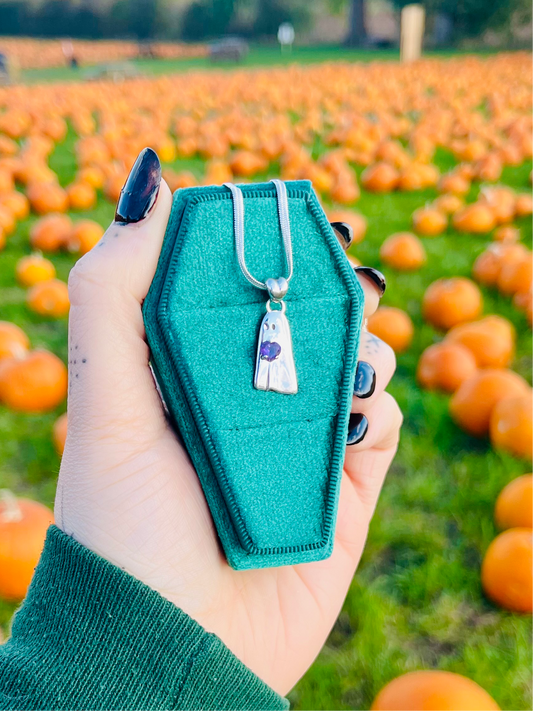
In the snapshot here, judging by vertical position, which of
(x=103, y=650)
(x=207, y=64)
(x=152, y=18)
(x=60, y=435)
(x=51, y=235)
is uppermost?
(x=152, y=18)

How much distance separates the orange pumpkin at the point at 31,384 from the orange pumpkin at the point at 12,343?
149 millimetres

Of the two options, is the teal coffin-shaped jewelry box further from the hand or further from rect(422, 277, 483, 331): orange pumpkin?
rect(422, 277, 483, 331): orange pumpkin

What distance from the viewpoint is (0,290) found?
403 cm

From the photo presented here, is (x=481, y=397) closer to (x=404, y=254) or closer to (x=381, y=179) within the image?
(x=404, y=254)

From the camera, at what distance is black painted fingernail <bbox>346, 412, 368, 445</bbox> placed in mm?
1394

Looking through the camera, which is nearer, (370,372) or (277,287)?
(277,287)

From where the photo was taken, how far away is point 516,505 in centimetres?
200

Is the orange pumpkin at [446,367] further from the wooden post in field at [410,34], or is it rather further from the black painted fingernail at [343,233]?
the wooden post in field at [410,34]

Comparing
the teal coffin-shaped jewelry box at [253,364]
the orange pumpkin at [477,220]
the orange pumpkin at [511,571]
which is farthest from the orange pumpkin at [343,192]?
the teal coffin-shaped jewelry box at [253,364]

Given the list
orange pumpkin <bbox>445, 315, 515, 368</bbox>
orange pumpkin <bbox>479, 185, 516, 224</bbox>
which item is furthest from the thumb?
orange pumpkin <bbox>479, 185, 516, 224</bbox>

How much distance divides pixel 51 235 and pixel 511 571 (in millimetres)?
4020

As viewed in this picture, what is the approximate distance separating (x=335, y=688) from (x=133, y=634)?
89 centimetres

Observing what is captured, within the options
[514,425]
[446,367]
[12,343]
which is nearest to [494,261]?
[446,367]

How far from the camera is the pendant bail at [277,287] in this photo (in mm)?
1133
